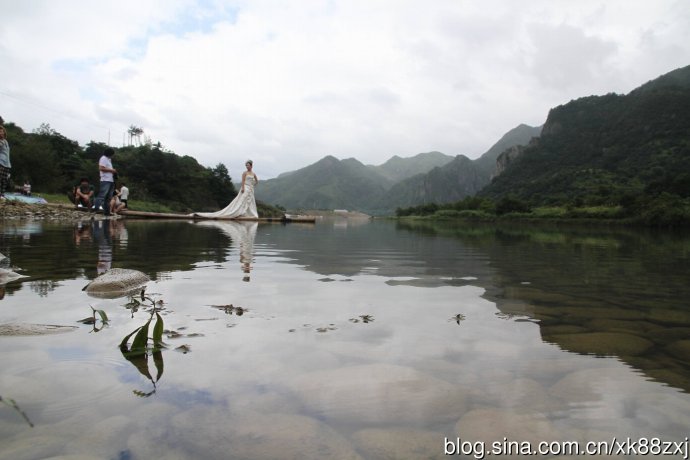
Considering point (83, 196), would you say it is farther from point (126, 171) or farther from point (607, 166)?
point (607, 166)

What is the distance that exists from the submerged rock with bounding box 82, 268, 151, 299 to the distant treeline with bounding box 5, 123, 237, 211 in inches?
1530

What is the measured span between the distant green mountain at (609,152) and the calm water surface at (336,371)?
246ft

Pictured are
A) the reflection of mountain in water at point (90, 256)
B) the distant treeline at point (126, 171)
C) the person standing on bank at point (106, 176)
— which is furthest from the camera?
the distant treeline at point (126, 171)

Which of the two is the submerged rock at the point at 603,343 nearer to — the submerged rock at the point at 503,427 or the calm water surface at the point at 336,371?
the calm water surface at the point at 336,371

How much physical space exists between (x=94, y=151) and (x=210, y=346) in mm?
65650

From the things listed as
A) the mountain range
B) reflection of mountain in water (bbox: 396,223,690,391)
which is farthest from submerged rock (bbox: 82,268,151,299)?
the mountain range

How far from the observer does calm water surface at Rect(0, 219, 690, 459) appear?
183cm

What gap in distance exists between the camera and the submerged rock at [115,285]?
4576mm

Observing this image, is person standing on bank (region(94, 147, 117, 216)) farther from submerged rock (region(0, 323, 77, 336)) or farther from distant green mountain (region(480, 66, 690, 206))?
distant green mountain (region(480, 66, 690, 206))

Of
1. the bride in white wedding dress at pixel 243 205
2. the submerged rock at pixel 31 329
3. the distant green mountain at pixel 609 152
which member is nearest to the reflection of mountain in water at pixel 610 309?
the submerged rock at pixel 31 329

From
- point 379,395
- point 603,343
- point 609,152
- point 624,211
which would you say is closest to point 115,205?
point 379,395

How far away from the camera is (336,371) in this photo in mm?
2578

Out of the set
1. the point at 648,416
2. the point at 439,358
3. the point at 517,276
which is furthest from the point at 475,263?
the point at 648,416

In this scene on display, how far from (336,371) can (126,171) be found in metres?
59.4
